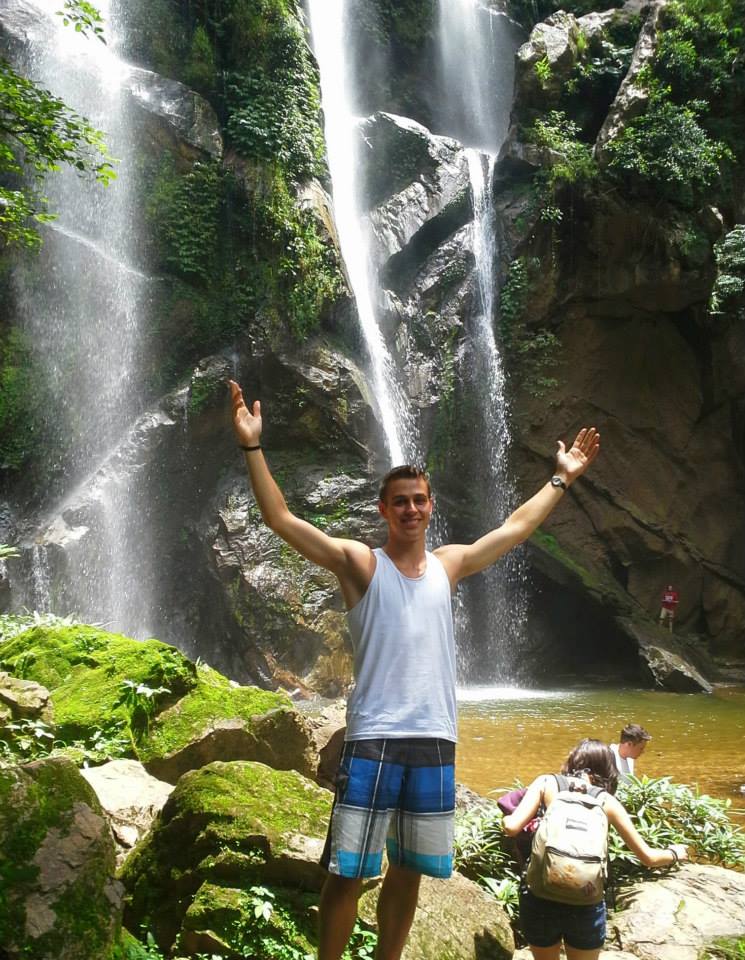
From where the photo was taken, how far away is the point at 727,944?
3852mm

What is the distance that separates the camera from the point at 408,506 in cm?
290

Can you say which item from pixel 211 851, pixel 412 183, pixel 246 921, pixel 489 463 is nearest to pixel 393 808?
pixel 246 921

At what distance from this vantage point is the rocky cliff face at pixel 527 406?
13.9m

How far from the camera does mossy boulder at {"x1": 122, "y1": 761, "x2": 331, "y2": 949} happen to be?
10.3 ft

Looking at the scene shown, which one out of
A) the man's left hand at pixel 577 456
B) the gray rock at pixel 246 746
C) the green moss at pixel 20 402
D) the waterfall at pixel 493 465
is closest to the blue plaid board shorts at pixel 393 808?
the man's left hand at pixel 577 456

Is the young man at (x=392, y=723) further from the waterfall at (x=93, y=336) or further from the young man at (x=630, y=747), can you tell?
the waterfall at (x=93, y=336)

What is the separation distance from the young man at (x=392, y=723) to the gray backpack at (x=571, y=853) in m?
0.71

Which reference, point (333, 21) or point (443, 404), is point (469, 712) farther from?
point (333, 21)

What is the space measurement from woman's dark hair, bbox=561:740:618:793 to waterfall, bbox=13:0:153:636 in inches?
411

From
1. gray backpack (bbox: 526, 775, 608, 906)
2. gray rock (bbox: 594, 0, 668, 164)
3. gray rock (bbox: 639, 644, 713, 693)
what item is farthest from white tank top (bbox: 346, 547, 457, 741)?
gray rock (bbox: 594, 0, 668, 164)

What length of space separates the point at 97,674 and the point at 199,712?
3.17 feet

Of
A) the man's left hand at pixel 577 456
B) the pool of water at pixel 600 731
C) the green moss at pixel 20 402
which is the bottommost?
the pool of water at pixel 600 731

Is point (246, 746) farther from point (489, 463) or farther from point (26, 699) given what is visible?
point (489, 463)

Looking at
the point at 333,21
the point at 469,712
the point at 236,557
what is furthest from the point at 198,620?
the point at 333,21
